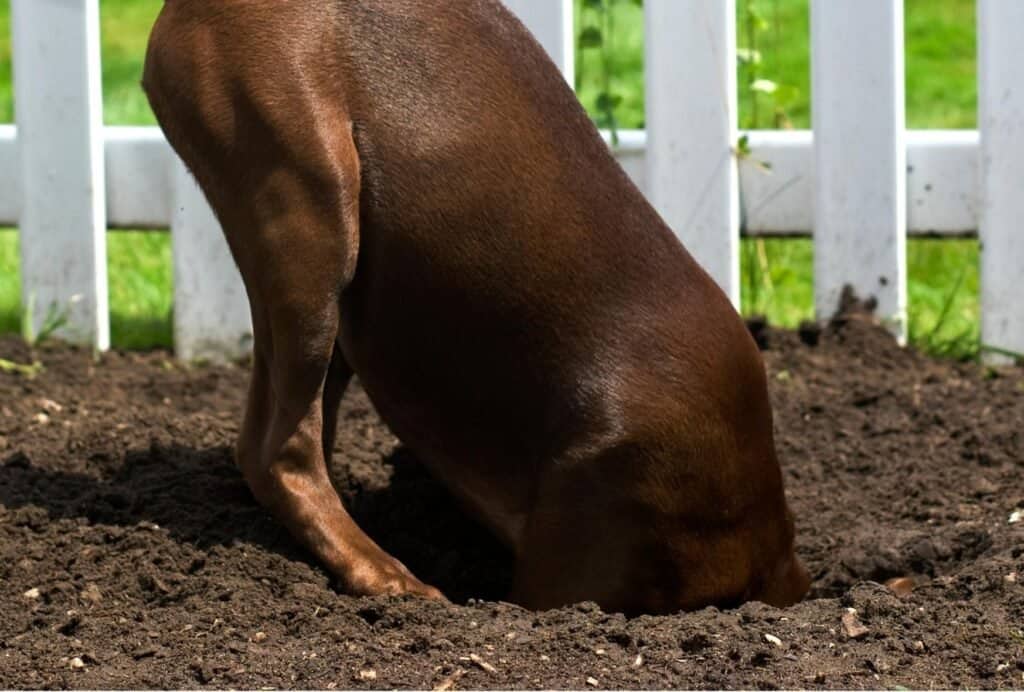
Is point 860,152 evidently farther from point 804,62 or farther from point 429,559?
point 804,62

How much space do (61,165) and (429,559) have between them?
191 centimetres

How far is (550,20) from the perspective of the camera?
4.68m

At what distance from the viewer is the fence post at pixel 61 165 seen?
4.75 m

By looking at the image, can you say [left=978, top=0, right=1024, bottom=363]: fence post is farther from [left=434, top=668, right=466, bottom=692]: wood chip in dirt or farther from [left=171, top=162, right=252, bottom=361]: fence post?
[left=434, top=668, right=466, bottom=692]: wood chip in dirt

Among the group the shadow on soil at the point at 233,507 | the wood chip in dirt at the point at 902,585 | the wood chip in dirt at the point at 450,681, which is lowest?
the wood chip in dirt at the point at 902,585

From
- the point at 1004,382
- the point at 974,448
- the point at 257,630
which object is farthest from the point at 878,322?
the point at 257,630

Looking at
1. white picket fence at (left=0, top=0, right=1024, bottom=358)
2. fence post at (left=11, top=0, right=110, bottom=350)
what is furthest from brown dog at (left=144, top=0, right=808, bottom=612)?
fence post at (left=11, top=0, right=110, bottom=350)

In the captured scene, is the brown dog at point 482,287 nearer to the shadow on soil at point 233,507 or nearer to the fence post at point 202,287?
the shadow on soil at point 233,507

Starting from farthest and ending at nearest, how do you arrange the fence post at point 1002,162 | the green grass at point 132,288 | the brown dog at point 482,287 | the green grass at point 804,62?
the green grass at point 804,62, the green grass at point 132,288, the fence post at point 1002,162, the brown dog at point 482,287

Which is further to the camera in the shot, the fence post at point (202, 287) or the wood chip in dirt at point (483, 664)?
the fence post at point (202, 287)

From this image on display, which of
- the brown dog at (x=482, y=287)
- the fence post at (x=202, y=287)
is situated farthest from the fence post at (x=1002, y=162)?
the fence post at (x=202, y=287)

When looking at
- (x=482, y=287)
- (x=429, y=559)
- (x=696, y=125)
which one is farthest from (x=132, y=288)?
(x=482, y=287)

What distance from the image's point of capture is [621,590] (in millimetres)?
3164

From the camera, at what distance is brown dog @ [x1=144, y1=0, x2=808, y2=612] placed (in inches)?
119
